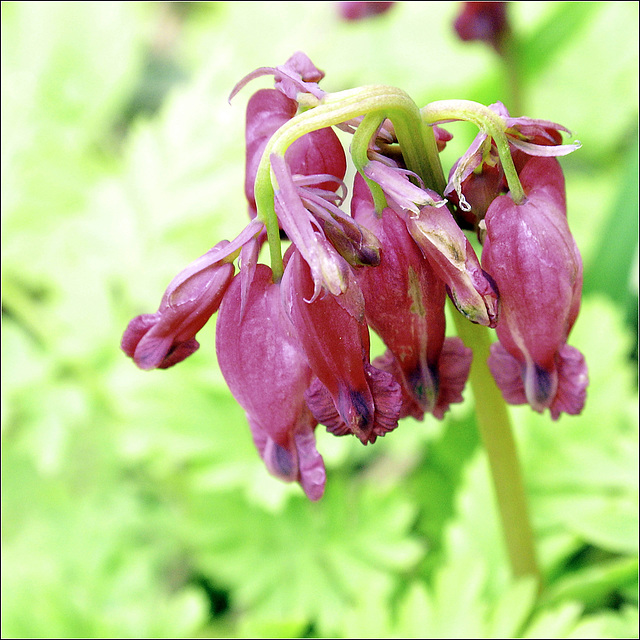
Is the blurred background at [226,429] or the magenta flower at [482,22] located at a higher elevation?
the magenta flower at [482,22]

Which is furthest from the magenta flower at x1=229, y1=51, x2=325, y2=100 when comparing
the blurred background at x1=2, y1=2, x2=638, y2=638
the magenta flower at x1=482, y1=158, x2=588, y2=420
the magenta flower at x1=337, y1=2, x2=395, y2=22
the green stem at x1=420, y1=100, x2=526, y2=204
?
the magenta flower at x1=337, y1=2, x2=395, y2=22

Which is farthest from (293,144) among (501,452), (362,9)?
(362,9)

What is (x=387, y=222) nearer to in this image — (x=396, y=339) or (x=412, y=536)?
(x=396, y=339)

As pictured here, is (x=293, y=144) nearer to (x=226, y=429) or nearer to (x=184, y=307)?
(x=184, y=307)

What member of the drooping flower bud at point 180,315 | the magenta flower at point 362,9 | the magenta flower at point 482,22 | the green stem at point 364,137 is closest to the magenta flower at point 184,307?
the drooping flower bud at point 180,315

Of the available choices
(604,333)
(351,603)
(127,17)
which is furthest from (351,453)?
(127,17)

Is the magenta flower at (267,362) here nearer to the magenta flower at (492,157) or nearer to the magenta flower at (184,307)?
the magenta flower at (184,307)
